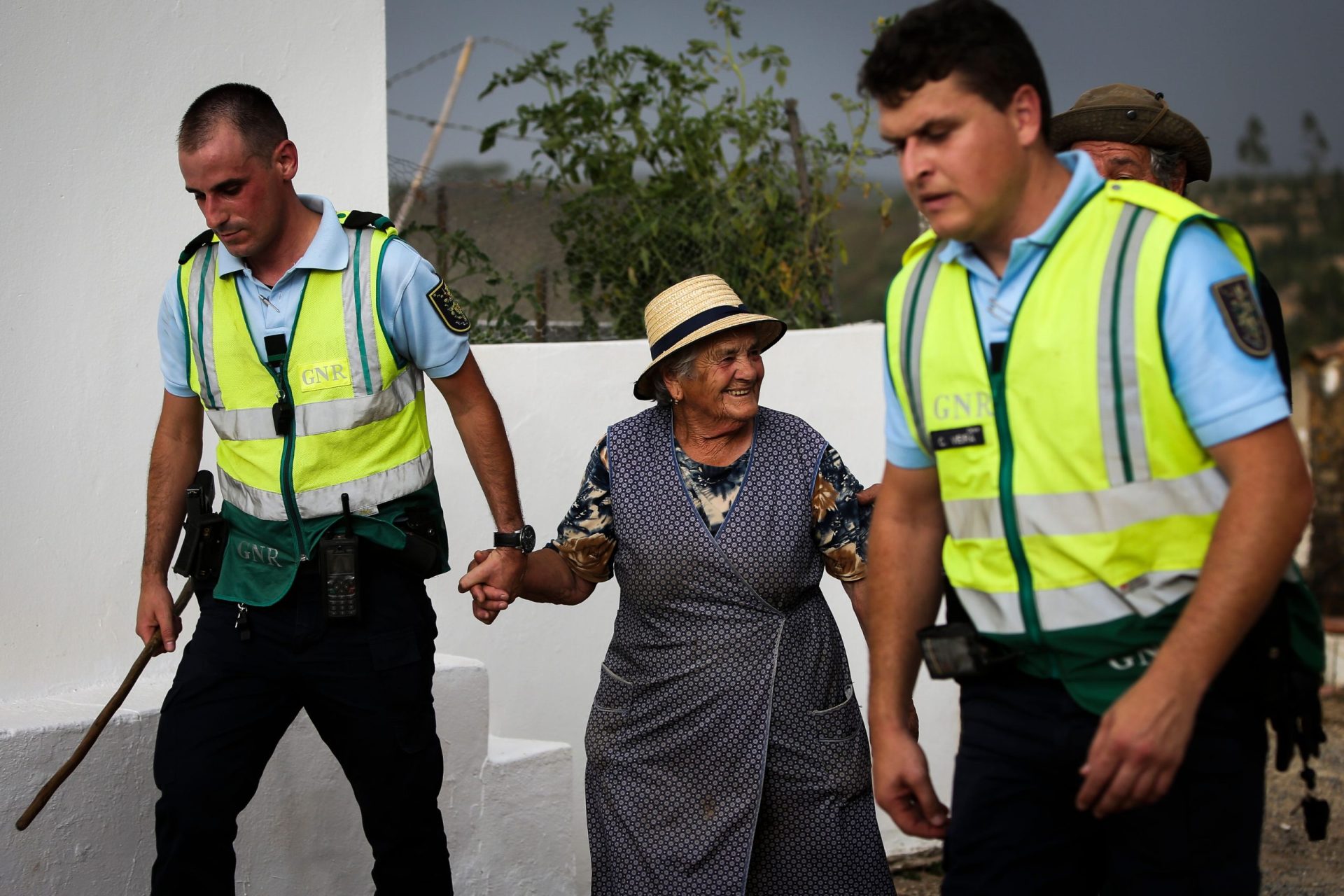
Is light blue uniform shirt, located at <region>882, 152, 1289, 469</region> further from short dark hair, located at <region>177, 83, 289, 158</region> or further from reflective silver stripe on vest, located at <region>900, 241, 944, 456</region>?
short dark hair, located at <region>177, 83, 289, 158</region>

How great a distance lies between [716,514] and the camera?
3117 millimetres

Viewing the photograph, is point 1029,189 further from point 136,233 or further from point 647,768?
point 136,233

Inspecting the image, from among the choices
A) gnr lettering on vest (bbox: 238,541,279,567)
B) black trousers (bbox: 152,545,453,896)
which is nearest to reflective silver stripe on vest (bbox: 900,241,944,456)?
black trousers (bbox: 152,545,453,896)

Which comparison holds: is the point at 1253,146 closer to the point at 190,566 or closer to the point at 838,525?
the point at 838,525

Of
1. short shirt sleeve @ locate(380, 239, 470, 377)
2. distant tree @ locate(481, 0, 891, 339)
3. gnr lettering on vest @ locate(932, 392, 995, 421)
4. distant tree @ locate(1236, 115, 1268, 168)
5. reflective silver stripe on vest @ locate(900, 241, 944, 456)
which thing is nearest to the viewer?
gnr lettering on vest @ locate(932, 392, 995, 421)

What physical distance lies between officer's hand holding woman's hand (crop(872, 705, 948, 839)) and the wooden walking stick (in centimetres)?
154

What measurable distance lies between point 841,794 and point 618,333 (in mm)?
2489

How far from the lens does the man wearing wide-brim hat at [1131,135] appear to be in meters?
3.28

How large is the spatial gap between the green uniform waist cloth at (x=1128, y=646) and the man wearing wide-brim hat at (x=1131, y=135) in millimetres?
1547

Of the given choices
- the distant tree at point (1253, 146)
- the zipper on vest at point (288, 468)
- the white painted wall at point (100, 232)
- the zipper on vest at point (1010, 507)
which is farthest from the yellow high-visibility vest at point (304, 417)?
the distant tree at point (1253, 146)

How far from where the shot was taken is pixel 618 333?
5.21m

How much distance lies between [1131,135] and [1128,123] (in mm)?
29

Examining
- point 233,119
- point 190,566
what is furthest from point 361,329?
point 190,566

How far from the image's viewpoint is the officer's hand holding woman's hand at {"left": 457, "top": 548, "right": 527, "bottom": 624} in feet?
9.59
